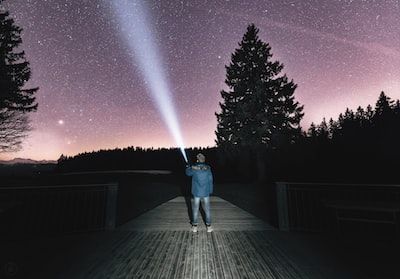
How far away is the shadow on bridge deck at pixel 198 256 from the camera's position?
4.51 metres

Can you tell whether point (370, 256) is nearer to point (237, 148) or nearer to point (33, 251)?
point (33, 251)

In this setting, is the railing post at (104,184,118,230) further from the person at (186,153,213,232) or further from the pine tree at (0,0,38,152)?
the pine tree at (0,0,38,152)

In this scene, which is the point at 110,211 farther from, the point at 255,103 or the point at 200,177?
the point at 255,103

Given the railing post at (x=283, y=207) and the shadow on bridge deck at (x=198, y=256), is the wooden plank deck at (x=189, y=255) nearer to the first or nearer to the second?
the shadow on bridge deck at (x=198, y=256)

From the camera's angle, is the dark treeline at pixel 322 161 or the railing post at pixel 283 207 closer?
the railing post at pixel 283 207


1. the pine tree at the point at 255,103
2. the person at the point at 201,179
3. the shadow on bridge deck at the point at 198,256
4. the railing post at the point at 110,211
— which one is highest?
the pine tree at the point at 255,103

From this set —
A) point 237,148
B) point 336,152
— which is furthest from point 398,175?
point 237,148

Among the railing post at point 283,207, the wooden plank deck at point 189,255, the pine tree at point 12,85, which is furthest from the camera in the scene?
the pine tree at point 12,85

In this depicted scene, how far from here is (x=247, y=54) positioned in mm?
27078

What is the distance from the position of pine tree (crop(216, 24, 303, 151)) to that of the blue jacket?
17.9 metres

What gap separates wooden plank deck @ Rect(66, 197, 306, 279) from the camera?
4.51 meters

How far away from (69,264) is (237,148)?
21.5 meters

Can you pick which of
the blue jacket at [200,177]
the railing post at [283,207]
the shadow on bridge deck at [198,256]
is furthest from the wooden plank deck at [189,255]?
the blue jacket at [200,177]

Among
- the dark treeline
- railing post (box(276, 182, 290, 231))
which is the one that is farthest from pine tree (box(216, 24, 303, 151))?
railing post (box(276, 182, 290, 231))
